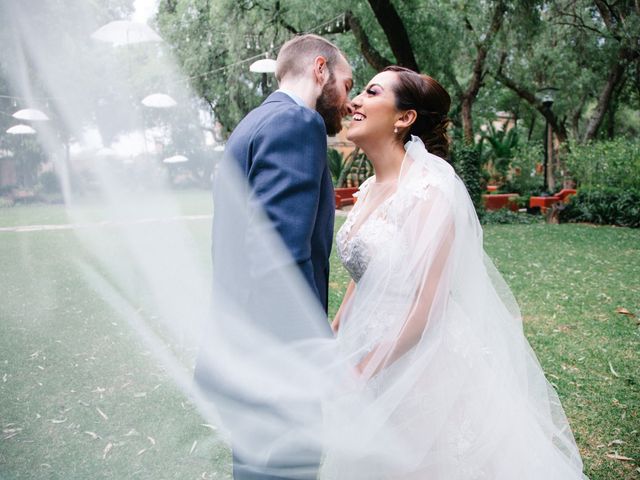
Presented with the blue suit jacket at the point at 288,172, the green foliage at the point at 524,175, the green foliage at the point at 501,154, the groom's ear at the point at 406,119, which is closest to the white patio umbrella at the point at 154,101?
the blue suit jacket at the point at 288,172

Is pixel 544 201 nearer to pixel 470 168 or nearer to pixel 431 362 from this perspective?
pixel 470 168

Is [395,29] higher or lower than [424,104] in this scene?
higher

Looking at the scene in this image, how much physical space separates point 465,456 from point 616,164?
1367cm

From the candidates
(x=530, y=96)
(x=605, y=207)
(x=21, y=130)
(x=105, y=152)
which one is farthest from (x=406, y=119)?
(x=530, y=96)

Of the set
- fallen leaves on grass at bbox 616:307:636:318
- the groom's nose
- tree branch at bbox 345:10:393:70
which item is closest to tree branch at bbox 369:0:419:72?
tree branch at bbox 345:10:393:70

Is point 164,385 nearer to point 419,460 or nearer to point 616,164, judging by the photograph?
point 419,460

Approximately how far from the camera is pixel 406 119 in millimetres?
2225

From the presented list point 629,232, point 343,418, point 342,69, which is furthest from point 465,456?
point 629,232

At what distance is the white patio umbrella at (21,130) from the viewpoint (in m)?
2.36

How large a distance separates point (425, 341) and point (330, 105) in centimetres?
91

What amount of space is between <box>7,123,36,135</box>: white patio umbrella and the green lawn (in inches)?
13.3

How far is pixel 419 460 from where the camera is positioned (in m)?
1.95

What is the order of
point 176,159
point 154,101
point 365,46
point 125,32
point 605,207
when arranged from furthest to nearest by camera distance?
point 605,207 < point 365,46 < point 176,159 < point 154,101 < point 125,32

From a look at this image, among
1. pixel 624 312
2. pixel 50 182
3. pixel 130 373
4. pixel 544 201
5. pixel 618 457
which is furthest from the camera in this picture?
pixel 544 201
